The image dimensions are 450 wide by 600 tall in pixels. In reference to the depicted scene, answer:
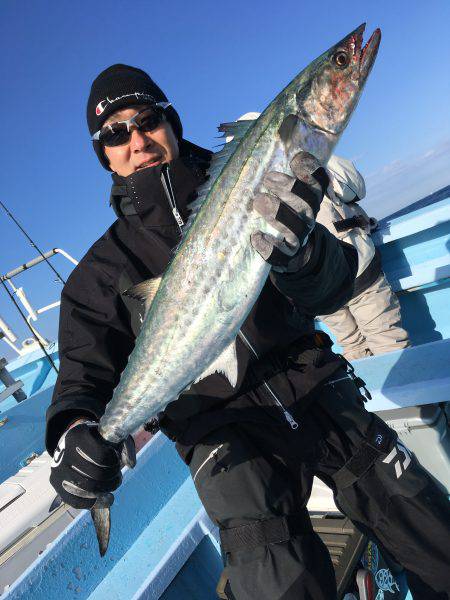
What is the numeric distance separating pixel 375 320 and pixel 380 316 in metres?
0.08

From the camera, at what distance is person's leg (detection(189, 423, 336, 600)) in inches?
85.5

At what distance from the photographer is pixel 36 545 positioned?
4.23 meters

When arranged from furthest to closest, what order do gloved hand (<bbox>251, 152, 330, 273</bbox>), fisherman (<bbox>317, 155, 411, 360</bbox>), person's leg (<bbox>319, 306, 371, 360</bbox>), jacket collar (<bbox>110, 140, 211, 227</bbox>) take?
person's leg (<bbox>319, 306, 371, 360</bbox>) < fisherman (<bbox>317, 155, 411, 360</bbox>) < jacket collar (<bbox>110, 140, 211, 227</bbox>) < gloved hand (<bbox>251, 152, 330, 273</bbox>)

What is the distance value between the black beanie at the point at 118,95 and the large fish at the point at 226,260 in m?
1.08

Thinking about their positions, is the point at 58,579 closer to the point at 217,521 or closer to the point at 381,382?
the point at 217,521

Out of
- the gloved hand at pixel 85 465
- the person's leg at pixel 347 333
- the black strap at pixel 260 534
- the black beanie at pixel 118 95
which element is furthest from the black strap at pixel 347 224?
the gloved hand at pixel 85 465

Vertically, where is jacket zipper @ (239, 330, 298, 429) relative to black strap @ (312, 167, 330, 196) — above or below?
below

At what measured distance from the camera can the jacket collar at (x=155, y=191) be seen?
2.88m

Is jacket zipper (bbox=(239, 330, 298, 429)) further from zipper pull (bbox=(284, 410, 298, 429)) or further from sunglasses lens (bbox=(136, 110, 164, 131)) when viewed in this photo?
sunglasses lens (bbox=(136, 110, 164, 131))

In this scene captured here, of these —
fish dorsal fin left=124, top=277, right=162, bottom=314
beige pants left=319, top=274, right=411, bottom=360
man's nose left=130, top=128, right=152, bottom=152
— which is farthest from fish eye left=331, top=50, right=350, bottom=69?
beige pants left=319, top=274, right=411, bottom=360

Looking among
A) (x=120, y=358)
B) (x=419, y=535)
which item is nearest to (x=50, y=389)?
(x=120, y=358)

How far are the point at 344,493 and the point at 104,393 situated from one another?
1634 millimetres

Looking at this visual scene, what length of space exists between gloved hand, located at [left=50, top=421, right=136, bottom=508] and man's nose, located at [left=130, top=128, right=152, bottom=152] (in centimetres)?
190

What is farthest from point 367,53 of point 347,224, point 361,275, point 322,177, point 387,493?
point 361,275
